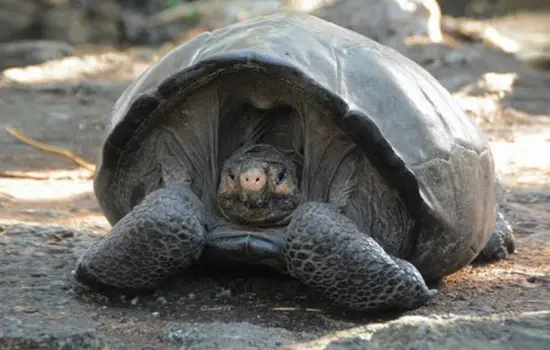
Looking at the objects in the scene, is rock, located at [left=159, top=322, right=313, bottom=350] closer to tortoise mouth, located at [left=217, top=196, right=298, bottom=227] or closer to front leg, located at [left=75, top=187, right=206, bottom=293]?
front leg, located at [left=75, top=187, right=206, bottom=293]

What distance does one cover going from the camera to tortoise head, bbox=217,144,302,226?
9.67 feet

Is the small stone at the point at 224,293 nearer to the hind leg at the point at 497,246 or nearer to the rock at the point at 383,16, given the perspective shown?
the hind leg at the point at 497,246

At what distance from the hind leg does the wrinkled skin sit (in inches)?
33.8

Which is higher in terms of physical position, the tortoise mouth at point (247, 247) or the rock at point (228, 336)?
the tortoise mouth at point (247, 247)

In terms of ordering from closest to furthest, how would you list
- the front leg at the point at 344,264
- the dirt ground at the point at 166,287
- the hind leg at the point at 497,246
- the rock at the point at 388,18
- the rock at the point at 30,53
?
1. the dirt ground at the point at 166,287
2. the front leg at the point at 344,264
3. the hind leg at the point at 497,246
4. the rock at the point at 388,18
5. the rock at the point at 30,53

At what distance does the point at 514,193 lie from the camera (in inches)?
204

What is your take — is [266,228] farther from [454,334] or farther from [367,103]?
[454,334]

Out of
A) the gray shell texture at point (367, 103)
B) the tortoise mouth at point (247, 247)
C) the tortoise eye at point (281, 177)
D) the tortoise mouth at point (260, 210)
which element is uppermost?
the gray shell texture at point (367, 103)

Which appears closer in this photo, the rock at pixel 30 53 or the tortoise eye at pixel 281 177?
the tortoise eye at pixel 281 177

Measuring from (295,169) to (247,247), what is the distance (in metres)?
0.29

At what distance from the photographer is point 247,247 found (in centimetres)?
291

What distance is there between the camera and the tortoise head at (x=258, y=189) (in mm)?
2947

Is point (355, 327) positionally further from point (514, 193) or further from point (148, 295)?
point (514, 193)

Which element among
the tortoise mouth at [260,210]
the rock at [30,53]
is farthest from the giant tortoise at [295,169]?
the rock at [30,53]
